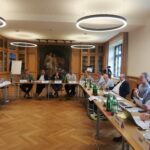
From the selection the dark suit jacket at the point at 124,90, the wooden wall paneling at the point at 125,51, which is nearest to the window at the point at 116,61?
the wooden wall paneling at the point at 125,51

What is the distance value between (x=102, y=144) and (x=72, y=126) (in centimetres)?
109

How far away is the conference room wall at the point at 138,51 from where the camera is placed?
564 centimetres

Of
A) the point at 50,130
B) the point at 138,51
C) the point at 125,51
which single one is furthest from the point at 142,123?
the point at 125,51

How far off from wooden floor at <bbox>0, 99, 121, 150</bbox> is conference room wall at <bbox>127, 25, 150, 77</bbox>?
2412 millimetres

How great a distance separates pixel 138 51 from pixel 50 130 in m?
4.12

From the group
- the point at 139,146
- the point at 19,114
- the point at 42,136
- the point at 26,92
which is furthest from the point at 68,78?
the point at 139,146

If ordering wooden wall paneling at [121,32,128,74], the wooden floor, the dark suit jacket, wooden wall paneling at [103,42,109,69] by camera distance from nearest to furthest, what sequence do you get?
the wooden floor < the dark suit jacket < wooden wall paneling at [121,32,128,74] < wooden wall paneling at [103,42,109,69]

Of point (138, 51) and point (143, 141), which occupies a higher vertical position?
point (138, 51)

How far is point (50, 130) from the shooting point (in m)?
3.86

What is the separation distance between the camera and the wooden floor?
3.13m

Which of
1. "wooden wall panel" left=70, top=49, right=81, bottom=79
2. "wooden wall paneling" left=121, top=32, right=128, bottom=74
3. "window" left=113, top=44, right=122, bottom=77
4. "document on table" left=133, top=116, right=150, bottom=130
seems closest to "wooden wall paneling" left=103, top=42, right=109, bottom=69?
"window" left=113, top=44, right=122, bottom=77

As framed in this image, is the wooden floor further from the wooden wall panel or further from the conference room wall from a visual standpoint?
the wooden wall panel

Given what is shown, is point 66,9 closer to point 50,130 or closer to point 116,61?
point 50,130

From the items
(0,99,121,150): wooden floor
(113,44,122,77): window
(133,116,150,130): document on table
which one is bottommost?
(0,99,121,150): wooden floor
